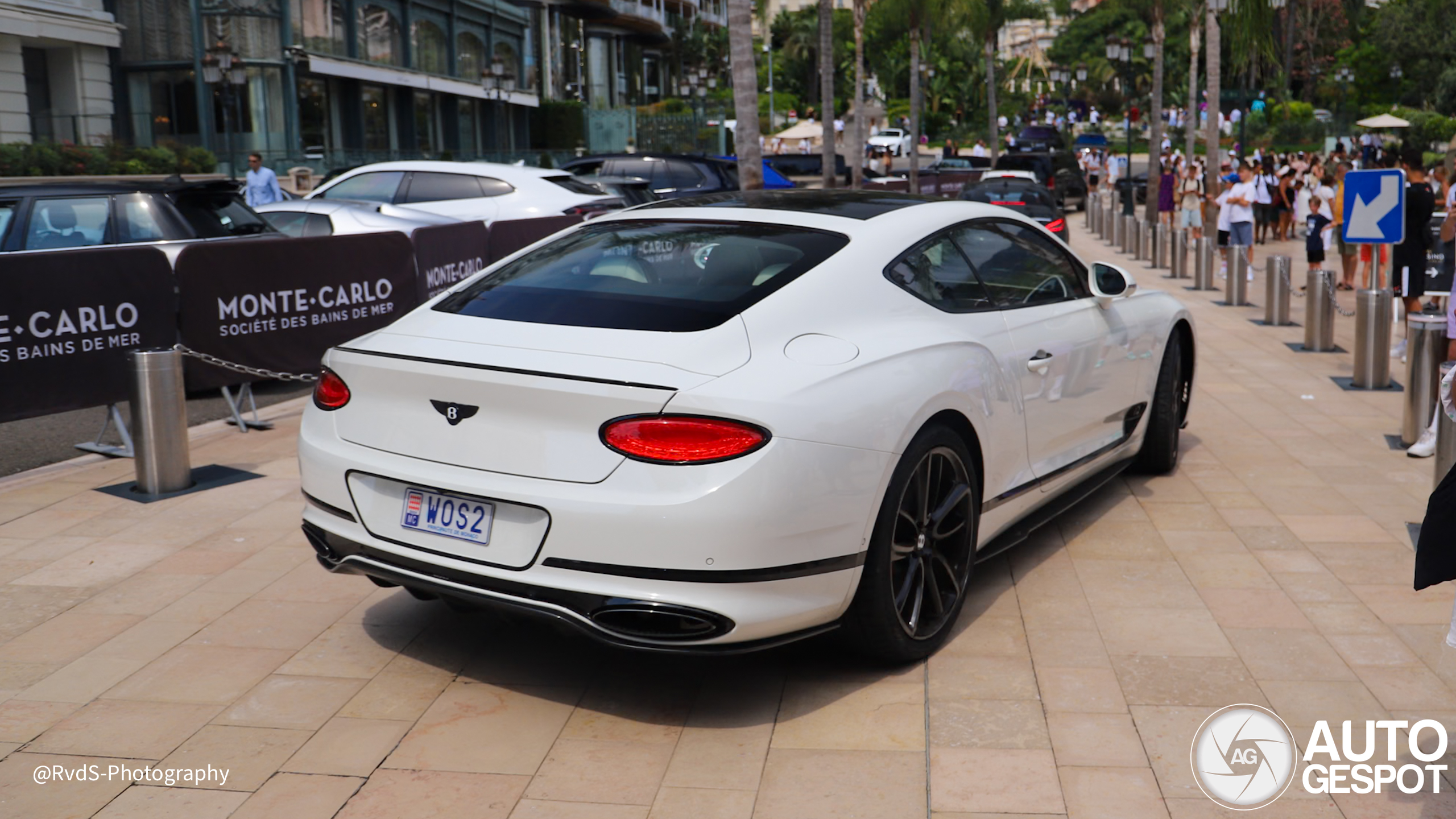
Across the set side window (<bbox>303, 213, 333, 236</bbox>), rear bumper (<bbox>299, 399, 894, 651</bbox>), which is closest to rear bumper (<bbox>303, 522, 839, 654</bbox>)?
rear bumper (<bbox>299, 399, 894, 651</bbox>)

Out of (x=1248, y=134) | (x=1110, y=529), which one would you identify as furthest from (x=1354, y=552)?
(x=1248, y=134)

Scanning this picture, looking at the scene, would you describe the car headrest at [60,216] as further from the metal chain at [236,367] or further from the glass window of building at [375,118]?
the glass window of building at [375,118]

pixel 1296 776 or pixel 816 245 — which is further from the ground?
pixel 816 245

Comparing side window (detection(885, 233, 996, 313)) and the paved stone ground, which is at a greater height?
side window (detection(885, 233, 996, 313))

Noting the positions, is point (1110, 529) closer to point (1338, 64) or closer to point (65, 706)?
point (65, 706)

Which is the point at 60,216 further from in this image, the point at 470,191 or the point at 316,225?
the point at 470,191

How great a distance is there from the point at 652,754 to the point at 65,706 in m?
1.90

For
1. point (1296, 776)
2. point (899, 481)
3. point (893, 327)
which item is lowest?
point (1296, 776)

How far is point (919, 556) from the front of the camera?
4.45 metres

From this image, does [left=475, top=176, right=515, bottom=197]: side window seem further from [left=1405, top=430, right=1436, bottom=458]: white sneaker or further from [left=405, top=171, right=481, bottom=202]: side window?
[left=1405, top=430, right=1436, bottom=458]: white sneaker

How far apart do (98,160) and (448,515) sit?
29.9m

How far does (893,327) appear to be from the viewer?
4496 millimetres

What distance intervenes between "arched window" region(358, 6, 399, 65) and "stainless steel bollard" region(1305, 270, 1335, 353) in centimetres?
3703

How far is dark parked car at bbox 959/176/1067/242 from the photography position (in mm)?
21750
